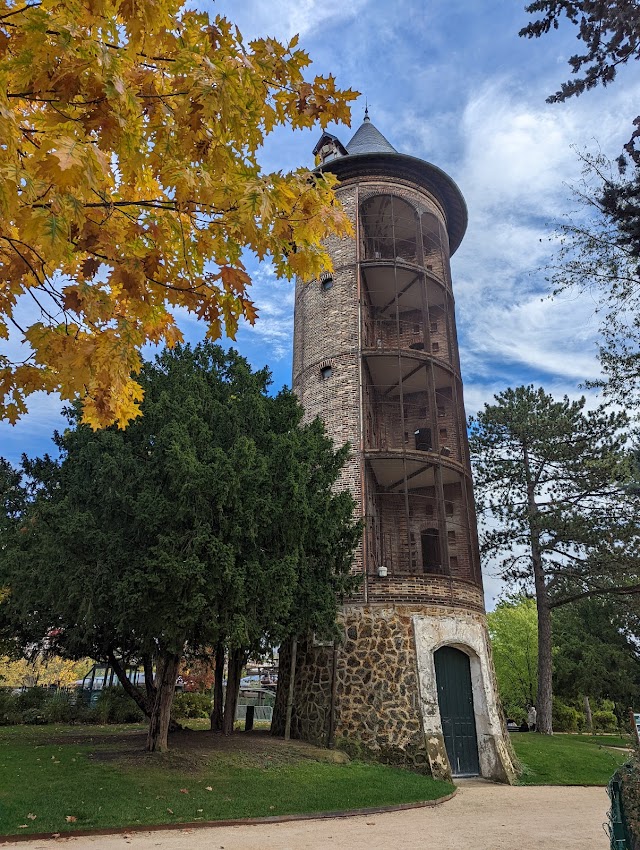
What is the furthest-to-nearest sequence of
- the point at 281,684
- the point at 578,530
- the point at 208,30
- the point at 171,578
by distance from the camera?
the point at 578,530, the point at 281,684, the point at 171,578, the point at 208,30

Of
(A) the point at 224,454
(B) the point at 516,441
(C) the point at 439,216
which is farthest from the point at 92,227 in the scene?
(B) the point at 516,441

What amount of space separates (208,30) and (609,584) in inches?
1069

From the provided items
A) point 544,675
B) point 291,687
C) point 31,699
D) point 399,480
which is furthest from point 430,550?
point 31,699

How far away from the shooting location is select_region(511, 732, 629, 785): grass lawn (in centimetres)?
1495

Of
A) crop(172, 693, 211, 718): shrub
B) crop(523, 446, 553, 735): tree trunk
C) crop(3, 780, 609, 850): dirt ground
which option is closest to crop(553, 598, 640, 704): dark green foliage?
crop(523, 446, 553, 735): tree trunk

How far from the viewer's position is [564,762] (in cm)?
1658

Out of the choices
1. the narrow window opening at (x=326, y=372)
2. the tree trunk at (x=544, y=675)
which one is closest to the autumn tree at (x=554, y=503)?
the tree trunk at (x=544, y=675)

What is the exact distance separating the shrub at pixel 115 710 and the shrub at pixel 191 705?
1520mm

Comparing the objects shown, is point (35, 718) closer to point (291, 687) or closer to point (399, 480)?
point (291, 687)

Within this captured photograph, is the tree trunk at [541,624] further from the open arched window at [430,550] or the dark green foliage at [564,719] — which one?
the open arched window at [430,550]

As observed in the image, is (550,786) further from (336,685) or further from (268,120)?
(268,120)

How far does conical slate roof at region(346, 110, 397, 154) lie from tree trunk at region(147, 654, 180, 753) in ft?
61.9

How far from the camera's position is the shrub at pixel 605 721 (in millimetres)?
35625

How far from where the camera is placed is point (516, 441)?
2814 cm
